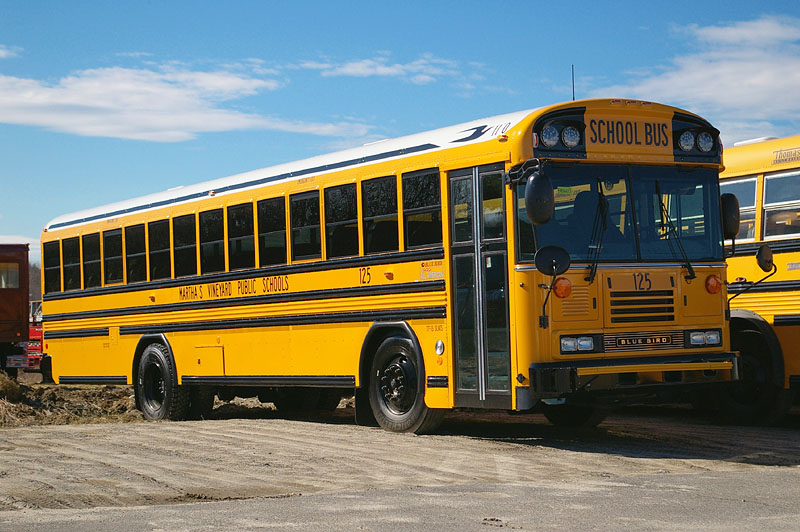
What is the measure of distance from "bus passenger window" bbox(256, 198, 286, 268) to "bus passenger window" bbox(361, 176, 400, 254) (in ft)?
5.33

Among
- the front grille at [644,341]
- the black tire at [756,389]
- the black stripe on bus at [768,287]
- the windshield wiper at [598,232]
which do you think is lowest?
the black tire at [756,389]

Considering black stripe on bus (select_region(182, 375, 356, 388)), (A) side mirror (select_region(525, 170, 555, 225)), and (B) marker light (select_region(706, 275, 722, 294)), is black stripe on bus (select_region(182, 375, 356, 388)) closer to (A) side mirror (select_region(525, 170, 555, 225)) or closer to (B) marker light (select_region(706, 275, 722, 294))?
(A) side mirror (select_region(525, 170, 555, 225))

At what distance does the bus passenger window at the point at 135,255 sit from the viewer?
677 inches

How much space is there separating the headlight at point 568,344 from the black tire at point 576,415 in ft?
7.62

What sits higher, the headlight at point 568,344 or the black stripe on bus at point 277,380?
the headlight at point 568,344

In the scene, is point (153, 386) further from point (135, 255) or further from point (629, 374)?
point (629, 374)

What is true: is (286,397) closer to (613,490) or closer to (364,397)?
(364,397)

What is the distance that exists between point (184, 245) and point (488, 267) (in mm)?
6065

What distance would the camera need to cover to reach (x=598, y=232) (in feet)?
37.2

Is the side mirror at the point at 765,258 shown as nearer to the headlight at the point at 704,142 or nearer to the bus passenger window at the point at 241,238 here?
the headlight at the point at 704,142

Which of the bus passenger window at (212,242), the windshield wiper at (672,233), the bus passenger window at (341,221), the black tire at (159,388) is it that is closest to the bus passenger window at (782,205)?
the windshield wiper at (672,233)

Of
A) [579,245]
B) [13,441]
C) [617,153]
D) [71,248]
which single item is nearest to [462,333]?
[579,245]

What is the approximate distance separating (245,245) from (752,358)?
6.19 metres

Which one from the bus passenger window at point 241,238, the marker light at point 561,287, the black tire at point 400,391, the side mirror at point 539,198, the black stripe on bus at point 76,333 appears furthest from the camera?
the black stripe on bus at point 76,333
